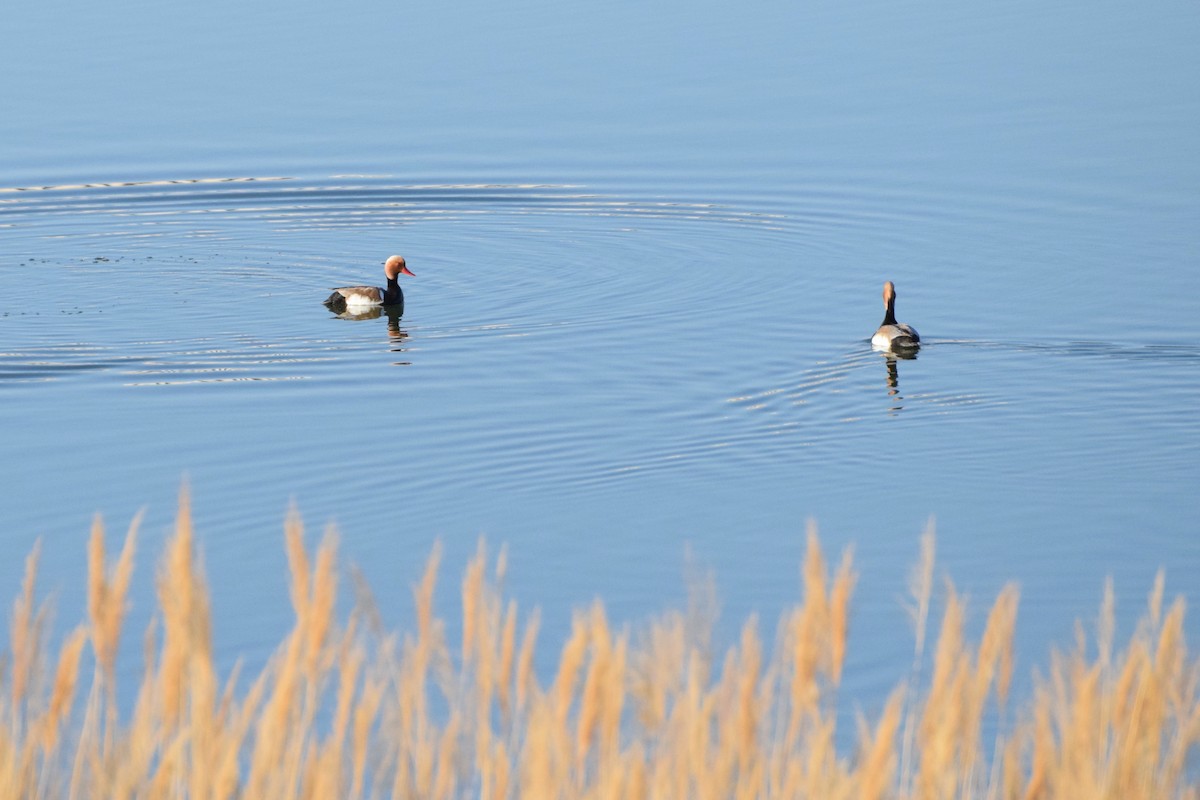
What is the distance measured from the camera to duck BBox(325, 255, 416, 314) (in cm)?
1884

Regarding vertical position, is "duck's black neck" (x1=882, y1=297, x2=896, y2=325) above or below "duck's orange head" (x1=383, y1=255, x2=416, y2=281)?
below

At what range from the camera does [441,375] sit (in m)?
16.3

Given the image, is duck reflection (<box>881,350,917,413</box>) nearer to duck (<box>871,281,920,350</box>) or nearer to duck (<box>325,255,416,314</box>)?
duck (<box>871,281,920,350</box>)

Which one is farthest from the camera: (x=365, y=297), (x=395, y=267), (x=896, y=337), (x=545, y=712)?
(x=395, y=267)

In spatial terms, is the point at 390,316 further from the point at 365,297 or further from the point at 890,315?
the point at 890,315

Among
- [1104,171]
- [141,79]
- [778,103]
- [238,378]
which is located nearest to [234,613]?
[238,378]

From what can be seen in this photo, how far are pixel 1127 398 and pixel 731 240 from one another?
7.09 meters

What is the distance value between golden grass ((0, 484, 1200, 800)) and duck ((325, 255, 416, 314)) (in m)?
13.5

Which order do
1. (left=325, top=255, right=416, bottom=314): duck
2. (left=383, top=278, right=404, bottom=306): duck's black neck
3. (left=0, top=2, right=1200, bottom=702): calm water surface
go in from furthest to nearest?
(left=383, top=278, right=404, bottom=306): duck's black neck → (left=325, top=255, right=416, bottom=314): duck → (left=0, top=2, right=1200, bottom=702): calm water surface

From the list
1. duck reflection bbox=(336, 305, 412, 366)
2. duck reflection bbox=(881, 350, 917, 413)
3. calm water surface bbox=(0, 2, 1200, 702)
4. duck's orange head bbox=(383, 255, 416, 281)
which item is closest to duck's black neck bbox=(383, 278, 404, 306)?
duck reflection bbox=(336, 305, 412, 366)

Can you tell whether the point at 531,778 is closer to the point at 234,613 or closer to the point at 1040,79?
the point at 234,613

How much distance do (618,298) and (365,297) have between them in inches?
108

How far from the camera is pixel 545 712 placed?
479 cm

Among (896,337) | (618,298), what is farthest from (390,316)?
(896,337)
